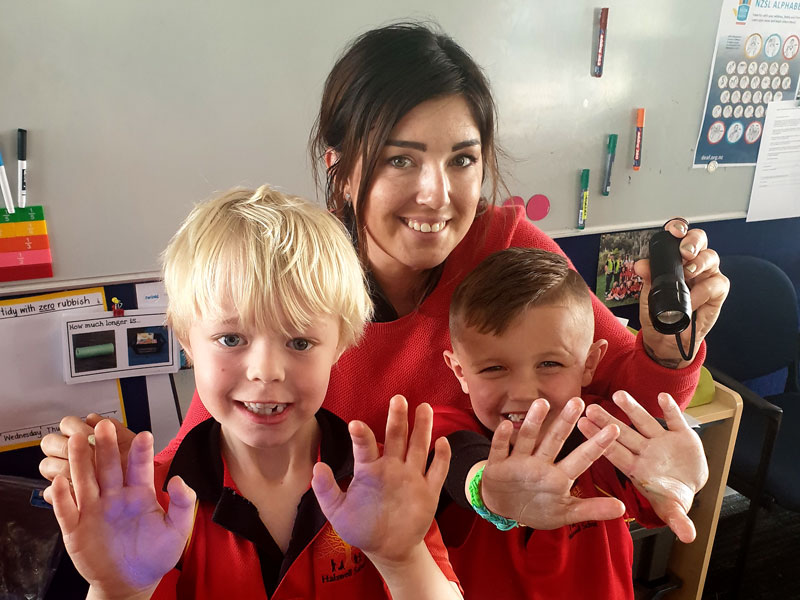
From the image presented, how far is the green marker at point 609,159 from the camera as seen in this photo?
1683 mm

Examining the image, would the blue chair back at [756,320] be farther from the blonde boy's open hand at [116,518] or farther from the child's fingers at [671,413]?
the blonde boy's open hand at [116,518]

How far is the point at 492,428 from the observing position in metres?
0.79

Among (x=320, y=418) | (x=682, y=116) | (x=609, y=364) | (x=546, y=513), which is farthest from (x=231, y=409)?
(x=682, y=116)

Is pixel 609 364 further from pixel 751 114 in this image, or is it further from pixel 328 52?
pixel 751 114

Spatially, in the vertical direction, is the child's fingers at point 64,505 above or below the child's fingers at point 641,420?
below

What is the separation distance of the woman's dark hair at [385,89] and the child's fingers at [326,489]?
0.43m

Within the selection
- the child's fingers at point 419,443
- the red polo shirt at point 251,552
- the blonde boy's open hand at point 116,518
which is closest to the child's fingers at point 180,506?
the blonde boy's open hand at point 116,518

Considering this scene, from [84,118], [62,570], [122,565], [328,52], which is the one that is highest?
[328,52]

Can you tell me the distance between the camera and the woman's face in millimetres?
790

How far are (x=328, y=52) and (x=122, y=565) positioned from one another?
1111mm

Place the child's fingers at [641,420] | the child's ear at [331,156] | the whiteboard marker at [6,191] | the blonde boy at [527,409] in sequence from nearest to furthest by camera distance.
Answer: the child's fingers at [641,420]
the blonde boy at [527,409]
the child's ear at [331,156]
the whiteboard marker at [6,191]

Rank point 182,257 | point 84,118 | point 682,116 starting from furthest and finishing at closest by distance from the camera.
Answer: point 682,116, point 84,118, point 182,257

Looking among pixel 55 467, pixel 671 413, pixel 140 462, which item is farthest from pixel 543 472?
pixel 55 467

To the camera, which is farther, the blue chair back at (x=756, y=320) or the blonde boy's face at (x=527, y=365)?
the blue chair back at (x=756, y=320)
